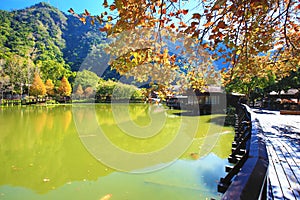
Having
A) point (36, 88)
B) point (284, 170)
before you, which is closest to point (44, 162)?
point (284, 170)

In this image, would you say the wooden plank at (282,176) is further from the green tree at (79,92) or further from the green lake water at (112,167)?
the green tree at (79,92)

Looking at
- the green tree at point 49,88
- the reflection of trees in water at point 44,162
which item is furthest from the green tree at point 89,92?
the reflection of trees in water at point 44,162

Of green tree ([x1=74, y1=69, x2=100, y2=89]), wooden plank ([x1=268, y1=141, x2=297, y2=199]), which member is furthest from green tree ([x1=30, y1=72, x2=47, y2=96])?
wooden plank ([x1=268, y1=141, x2=297, y2=199])

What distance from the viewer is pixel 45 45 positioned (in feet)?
254

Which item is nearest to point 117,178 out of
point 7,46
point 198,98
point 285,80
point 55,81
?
point 285,80

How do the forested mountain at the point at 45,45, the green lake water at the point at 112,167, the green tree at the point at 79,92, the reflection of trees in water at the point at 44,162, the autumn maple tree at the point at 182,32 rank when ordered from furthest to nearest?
the green tree at the point at 79,92
the forested mountain at the point at 45,45
the reflection of trees in water at the point at 44,162
the green lake water at the point at 112,167
the autumn maple tree at the point at 182,32

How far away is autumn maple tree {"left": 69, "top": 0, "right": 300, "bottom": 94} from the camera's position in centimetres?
226

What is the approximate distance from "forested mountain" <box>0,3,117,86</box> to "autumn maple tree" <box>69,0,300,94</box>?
35.8m

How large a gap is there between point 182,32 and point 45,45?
278ft

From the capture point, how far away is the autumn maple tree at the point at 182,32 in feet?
7.40

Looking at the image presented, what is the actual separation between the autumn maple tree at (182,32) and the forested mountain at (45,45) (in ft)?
117

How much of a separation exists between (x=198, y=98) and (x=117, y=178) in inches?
731

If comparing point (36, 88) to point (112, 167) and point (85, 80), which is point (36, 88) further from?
point (112, 167)

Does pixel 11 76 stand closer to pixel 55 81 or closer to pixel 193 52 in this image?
pixel 55 81
